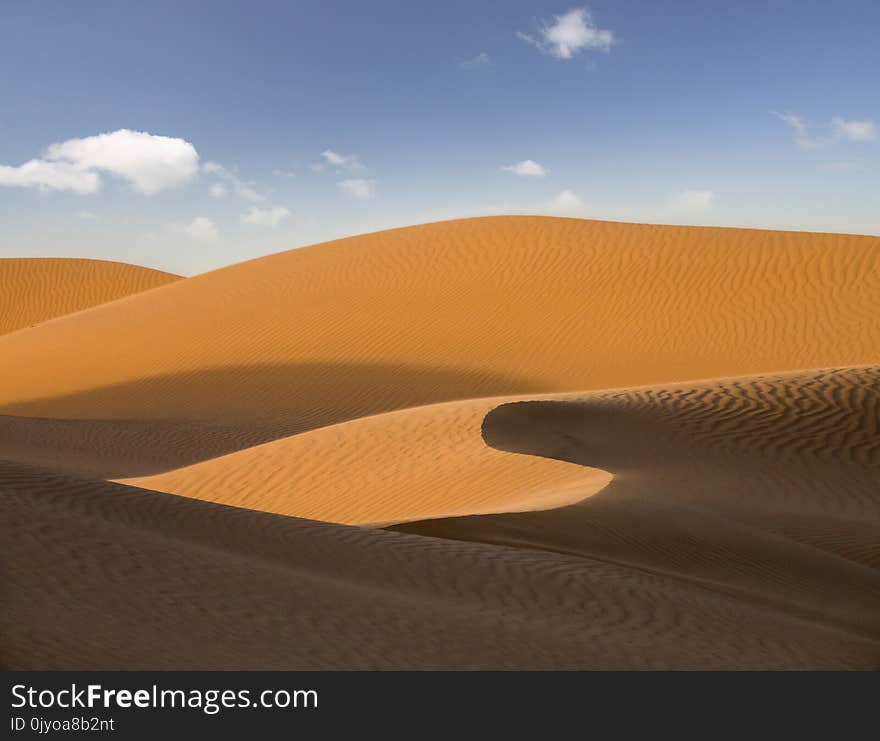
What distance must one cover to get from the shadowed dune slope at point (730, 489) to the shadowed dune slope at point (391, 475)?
21.0 inches

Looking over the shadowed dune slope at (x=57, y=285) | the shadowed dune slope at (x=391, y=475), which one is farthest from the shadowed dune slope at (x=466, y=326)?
the shadowed dune slope at (x=57, y=285)

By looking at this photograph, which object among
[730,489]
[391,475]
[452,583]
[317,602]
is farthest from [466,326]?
[317,602]

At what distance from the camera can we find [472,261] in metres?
30.8

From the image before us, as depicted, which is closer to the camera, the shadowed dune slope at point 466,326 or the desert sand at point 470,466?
the desert sand at point 470,466

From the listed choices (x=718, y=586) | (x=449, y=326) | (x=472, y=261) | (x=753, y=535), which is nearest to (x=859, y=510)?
(x=753, y=535)

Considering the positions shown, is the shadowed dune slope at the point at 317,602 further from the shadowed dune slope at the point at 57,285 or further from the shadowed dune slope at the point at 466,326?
the shadowed dune slope at the point at 57,285

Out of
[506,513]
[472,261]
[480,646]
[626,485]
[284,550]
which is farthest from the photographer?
[472,261]

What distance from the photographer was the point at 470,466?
10586 mm

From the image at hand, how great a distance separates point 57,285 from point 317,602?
60.8 m

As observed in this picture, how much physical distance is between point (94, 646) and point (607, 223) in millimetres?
33399

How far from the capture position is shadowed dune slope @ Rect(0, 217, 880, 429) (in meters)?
22.1

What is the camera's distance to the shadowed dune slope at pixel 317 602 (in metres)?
3.62

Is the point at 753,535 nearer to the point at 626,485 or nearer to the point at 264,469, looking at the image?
the point at 626,485

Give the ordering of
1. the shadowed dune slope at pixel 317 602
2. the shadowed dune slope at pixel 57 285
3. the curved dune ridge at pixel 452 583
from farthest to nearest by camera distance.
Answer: the shadowed dune slope at pixel 57 285, the curved dune ridge at pixel 452 583, the shadowed dune slope at pixel 317 602
